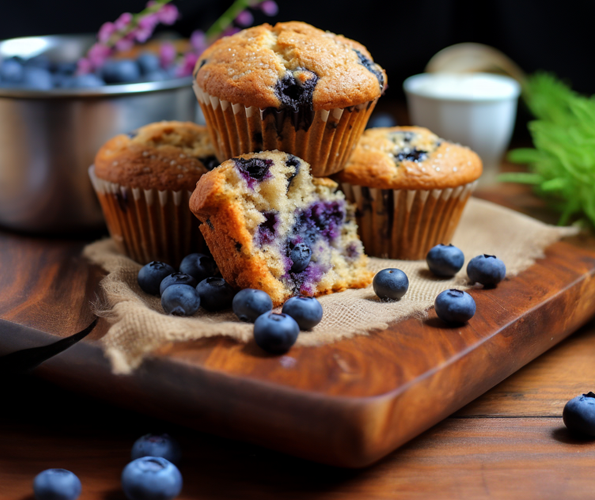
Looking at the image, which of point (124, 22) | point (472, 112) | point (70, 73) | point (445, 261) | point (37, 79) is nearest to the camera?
point (445, 261)

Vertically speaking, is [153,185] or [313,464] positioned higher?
[153,185]

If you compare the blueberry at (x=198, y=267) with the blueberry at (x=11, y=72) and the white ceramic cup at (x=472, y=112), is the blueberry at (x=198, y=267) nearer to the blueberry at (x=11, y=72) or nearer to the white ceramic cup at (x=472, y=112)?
the blueberry at (x=11, y=72)

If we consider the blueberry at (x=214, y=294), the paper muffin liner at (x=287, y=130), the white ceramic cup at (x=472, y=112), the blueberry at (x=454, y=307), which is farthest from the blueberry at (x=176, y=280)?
the white ceramic cup at (x=472, y=112)

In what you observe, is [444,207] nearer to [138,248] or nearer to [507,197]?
[507,197]

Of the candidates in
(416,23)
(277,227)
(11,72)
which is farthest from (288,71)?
(416,23)

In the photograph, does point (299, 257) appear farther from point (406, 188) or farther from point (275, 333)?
point (406, 188)

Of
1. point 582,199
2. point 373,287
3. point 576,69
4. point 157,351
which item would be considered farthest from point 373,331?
point 576,69

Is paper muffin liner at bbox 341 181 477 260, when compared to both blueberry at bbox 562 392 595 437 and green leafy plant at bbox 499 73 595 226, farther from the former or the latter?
blueberry at bbox 562 392 595 437
